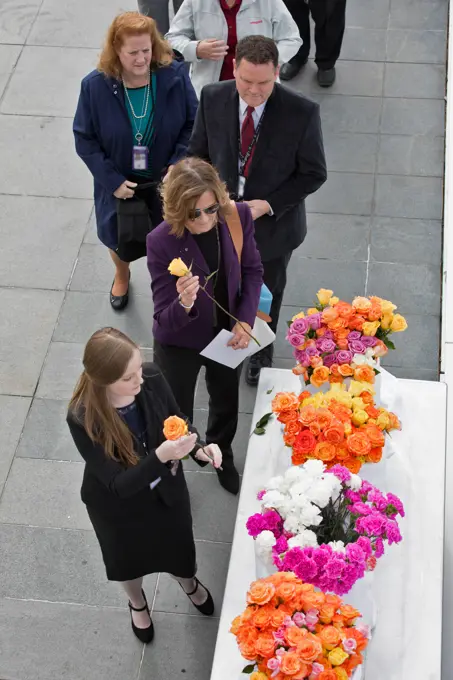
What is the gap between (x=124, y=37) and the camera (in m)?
4.09

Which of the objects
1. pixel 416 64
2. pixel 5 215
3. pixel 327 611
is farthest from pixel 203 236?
pixel 416 64

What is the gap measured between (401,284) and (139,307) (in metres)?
1.59

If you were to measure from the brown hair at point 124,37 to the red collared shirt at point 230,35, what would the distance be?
0.50 m

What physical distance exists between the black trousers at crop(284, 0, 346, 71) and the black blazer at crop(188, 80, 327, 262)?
8.40ft

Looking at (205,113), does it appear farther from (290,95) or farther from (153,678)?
(153,678)

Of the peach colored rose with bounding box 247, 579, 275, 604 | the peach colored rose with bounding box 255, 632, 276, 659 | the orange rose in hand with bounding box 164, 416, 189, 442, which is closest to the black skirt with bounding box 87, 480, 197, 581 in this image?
the orange rose in hand with bounding box 164, 416, 189, 442

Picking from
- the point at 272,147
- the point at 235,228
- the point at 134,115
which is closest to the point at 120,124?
the point at 134,115

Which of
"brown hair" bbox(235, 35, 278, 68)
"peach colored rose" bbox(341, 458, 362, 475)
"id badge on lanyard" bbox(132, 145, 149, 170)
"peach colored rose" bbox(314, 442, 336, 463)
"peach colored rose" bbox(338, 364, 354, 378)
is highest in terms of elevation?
"brown hair" bbox(235, 35, 278, 68)

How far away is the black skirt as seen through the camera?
3.43 m

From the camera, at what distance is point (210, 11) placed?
4.65m

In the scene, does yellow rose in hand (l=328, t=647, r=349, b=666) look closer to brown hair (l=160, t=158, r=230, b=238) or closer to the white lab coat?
brown hair (l=160, t=158, r=230, b=238)

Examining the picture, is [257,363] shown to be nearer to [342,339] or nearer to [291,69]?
[342,339]

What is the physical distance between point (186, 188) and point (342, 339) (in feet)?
2.75

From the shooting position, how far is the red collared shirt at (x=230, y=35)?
15.2ft
